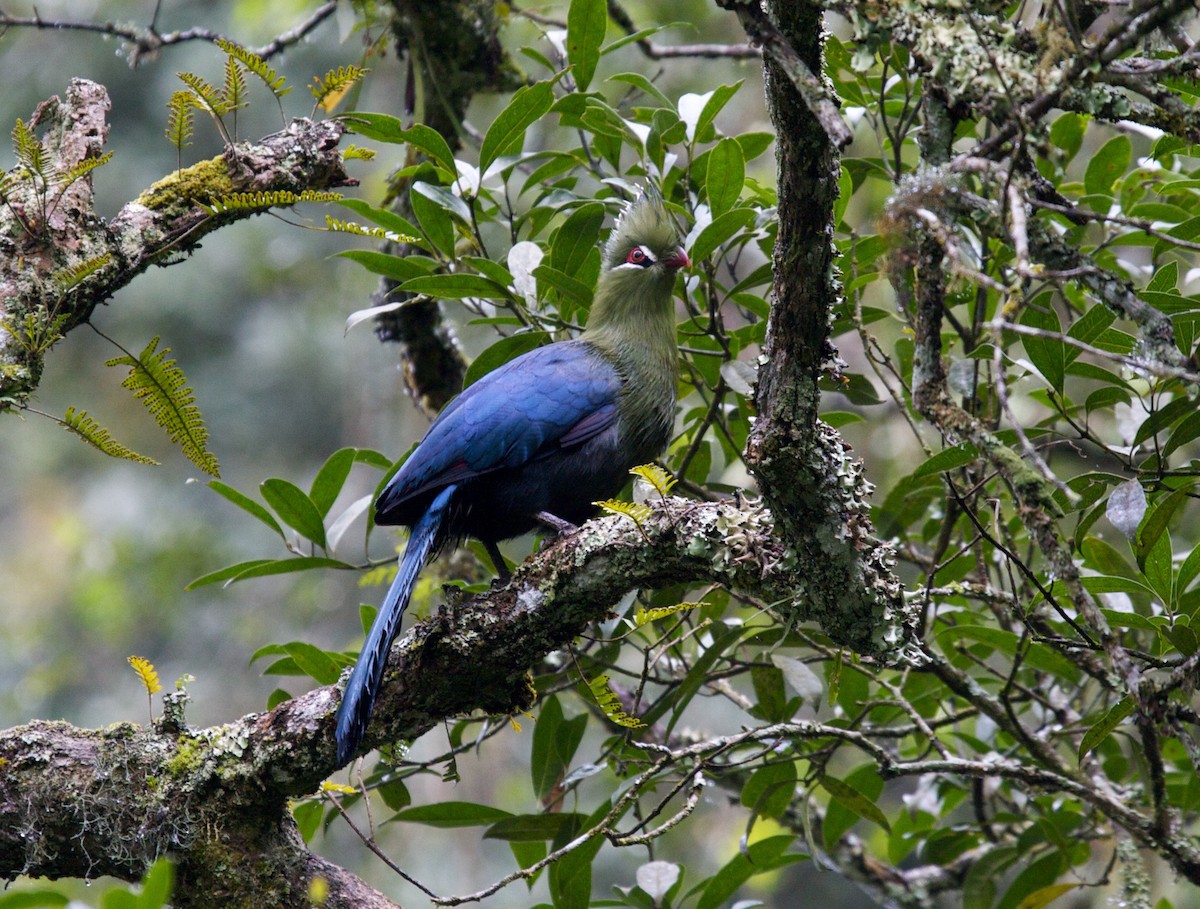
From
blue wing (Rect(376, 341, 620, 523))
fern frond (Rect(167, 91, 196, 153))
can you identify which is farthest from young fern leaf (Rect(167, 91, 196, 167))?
blue wing (Rect(376, 341, 620, 523))

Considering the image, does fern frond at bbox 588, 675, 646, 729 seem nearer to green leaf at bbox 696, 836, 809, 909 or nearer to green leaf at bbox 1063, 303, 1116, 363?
green leaf at bbox 696, 836, 809, 909

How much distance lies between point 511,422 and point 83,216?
1.35 m

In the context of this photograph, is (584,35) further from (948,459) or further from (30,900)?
(30,900)

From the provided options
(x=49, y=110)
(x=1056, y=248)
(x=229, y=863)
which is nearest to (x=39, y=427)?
(x=49, y=110)

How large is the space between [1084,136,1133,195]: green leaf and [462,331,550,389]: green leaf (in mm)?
1875

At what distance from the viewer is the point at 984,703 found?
10.8 ft

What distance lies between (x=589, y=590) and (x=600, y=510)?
0.86 metres

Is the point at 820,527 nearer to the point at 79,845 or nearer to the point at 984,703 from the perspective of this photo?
the point at 984,703

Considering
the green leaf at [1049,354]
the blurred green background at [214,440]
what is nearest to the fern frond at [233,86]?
the green leaf at [1049,354]

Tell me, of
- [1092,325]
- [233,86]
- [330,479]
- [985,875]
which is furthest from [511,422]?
[985,875]

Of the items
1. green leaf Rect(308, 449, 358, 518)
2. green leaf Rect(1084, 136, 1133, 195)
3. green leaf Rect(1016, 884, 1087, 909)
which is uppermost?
green leaf Rect(1084, 136, 1133, 195)

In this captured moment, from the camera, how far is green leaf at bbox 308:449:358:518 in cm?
339

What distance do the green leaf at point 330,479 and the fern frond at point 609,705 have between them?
1005 mm

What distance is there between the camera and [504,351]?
349cm
